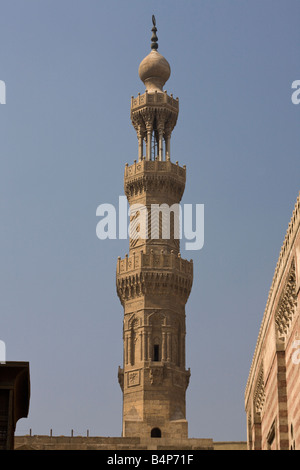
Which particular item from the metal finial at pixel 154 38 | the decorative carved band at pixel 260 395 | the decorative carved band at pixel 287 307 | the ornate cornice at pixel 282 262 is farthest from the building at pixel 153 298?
the decorative carved band at pixel 287 307

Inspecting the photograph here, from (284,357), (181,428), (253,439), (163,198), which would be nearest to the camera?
(284,357)

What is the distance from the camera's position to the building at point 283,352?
908 inches

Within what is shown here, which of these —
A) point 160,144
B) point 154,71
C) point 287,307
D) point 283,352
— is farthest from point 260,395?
point 154,71

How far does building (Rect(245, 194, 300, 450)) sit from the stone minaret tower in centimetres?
1872

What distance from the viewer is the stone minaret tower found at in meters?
48.7

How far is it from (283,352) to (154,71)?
32.1 metres

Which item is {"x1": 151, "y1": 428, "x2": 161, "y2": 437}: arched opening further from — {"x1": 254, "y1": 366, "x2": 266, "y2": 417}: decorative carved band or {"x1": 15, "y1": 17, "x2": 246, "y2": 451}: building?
{"x1": 254, "y1": 366, "x2": 266, "y2": 417}: decorative carved band

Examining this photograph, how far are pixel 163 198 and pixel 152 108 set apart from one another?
16.2 feet

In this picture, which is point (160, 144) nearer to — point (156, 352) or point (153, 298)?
point (153, 298)

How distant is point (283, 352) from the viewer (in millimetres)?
25406

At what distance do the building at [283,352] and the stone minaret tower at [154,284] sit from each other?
1872 cm
